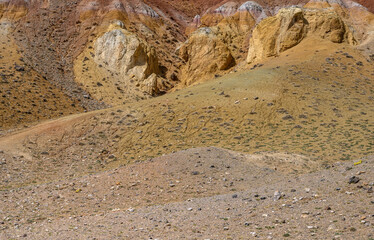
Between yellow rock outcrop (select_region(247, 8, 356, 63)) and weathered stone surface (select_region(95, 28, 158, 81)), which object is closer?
yellow rock outcrop (select_region(247, 8, 356, 63))

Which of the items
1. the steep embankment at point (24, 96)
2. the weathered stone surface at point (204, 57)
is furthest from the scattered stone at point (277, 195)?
the weathered stone surface at point (204, 57)

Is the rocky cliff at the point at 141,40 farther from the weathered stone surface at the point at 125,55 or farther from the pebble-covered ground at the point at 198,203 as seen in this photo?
the pebble-covered ground at the point at 198,203

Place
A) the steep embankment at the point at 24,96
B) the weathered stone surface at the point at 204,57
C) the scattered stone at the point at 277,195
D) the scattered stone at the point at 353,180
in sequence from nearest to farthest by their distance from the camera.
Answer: the scattered stone at the point at 353,180 → the scattered stone at the point at 277,195 → the steep embankment at the point at 24,96 → the weathered stone surface at the point at 204,57

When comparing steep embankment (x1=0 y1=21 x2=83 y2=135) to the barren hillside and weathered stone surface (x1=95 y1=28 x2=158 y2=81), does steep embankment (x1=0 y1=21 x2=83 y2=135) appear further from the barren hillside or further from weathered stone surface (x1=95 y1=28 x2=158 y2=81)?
weathered stone surface (x1=95 y1=28 x2=158 y2=81)

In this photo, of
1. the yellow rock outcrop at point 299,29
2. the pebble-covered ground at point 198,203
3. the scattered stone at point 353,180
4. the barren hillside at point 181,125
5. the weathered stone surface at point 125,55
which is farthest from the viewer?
the weathered stone surface at point 125,55

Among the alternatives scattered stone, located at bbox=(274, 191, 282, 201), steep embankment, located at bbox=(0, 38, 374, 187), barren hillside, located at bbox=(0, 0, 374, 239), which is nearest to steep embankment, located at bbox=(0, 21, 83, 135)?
barren hillside, located at bbox=(0, 0, 374, 239)

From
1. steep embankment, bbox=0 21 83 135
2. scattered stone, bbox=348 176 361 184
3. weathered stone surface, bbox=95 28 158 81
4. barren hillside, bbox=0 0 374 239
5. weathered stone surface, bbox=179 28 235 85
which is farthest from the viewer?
weathered stone surface, bbox=179 28 235 85

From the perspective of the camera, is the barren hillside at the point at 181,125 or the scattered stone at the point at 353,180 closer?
the barren hillside at the point at 181,125

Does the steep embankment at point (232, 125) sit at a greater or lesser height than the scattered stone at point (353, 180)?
lesser

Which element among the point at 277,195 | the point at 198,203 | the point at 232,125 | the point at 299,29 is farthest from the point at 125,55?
the point at 277,195

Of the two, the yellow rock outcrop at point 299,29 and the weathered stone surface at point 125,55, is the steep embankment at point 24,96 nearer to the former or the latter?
the weathered stone surface at point 125,55

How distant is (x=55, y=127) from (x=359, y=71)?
27.5 metres

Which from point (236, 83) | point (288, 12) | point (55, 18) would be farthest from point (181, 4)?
point (236, 83)

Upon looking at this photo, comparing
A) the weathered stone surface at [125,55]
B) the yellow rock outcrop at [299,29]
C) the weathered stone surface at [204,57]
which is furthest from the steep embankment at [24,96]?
the yellow rock outcrop at [299,29]
